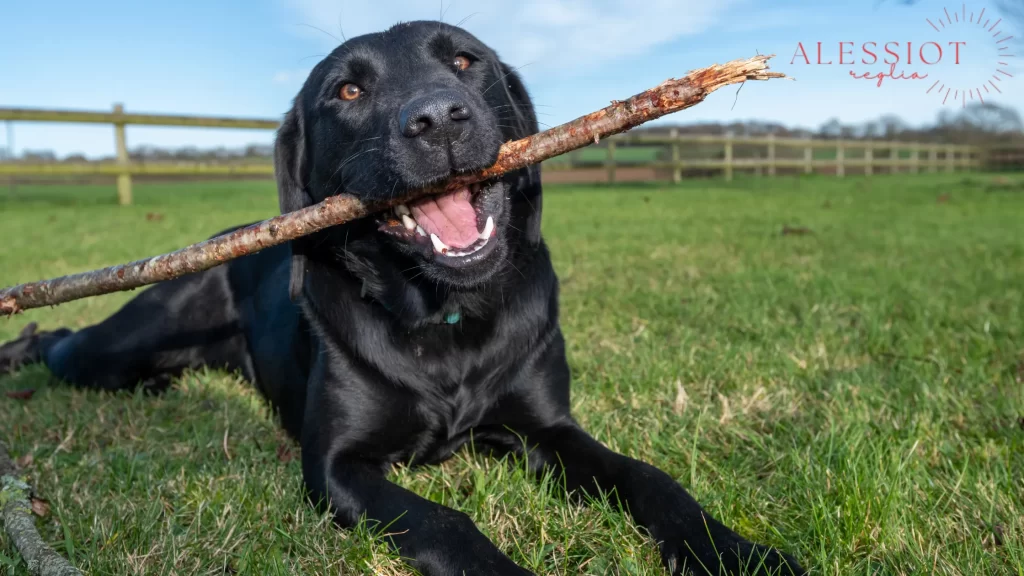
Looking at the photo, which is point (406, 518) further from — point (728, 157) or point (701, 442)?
point (728, 157)

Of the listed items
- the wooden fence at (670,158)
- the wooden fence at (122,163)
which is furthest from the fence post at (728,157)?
the wooden fence at (122,163)

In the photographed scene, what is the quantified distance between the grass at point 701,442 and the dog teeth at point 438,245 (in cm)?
73

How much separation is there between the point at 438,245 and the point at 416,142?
1.17 ft

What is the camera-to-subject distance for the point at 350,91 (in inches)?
107

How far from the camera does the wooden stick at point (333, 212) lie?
1.82 metres

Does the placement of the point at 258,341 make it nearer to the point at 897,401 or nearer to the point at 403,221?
the point at 403,221

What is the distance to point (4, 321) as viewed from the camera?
5.84 meters

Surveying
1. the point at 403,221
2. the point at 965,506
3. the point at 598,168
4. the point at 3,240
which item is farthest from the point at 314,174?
the point at 598,168

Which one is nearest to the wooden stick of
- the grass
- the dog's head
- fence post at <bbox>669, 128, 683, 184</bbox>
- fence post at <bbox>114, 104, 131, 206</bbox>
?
the dog's head

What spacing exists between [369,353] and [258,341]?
1.15 m

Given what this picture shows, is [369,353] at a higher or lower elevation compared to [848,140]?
lower

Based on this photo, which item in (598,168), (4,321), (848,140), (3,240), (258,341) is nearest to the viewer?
(258,341)

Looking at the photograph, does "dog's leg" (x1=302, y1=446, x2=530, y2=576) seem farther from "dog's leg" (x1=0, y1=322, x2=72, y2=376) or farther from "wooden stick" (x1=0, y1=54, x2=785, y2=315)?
"dog's leg" (x1=0, y1=322, x2=72, y2=376)

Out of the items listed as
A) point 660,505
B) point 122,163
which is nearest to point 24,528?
point 660,505
